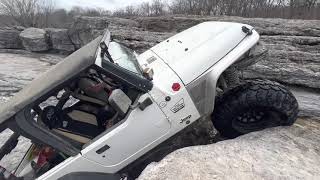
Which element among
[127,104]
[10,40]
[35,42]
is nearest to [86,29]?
[35,42]

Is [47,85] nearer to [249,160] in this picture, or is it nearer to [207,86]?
[207,86]

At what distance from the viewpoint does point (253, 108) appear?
3.93 metres

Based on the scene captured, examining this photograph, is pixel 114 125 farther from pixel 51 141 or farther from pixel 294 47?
pixel 294 47

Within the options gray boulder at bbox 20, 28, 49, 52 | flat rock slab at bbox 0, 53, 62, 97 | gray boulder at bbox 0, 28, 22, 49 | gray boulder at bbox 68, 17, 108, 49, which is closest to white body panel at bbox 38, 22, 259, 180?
flat rock slab at bbox 0, 53, 62, 97

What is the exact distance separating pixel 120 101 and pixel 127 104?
102 millimetres

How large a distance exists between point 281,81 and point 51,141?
13.6 feet

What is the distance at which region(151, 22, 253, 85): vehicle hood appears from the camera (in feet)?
11.9

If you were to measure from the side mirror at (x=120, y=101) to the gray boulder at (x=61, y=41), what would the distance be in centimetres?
1015

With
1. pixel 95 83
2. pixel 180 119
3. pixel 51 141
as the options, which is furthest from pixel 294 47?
pixel 51 141

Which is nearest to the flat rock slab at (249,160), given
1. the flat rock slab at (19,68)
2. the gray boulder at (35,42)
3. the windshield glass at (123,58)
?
the windshield glass at (123,58)

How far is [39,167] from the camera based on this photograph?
3422 mm

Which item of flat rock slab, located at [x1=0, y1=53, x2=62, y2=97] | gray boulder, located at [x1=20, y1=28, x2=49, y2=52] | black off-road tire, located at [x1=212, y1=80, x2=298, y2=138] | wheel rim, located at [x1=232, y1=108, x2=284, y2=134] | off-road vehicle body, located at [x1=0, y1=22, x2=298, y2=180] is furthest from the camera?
gray boulder, located at [x1=20, y1=28, x2=49, y2=52]

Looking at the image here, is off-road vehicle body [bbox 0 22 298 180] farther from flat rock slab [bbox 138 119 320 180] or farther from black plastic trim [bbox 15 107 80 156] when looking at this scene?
flat rock slab [bbox 138 119 320 180]

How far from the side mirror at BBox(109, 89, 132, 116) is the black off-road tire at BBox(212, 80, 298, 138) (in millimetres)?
1212
